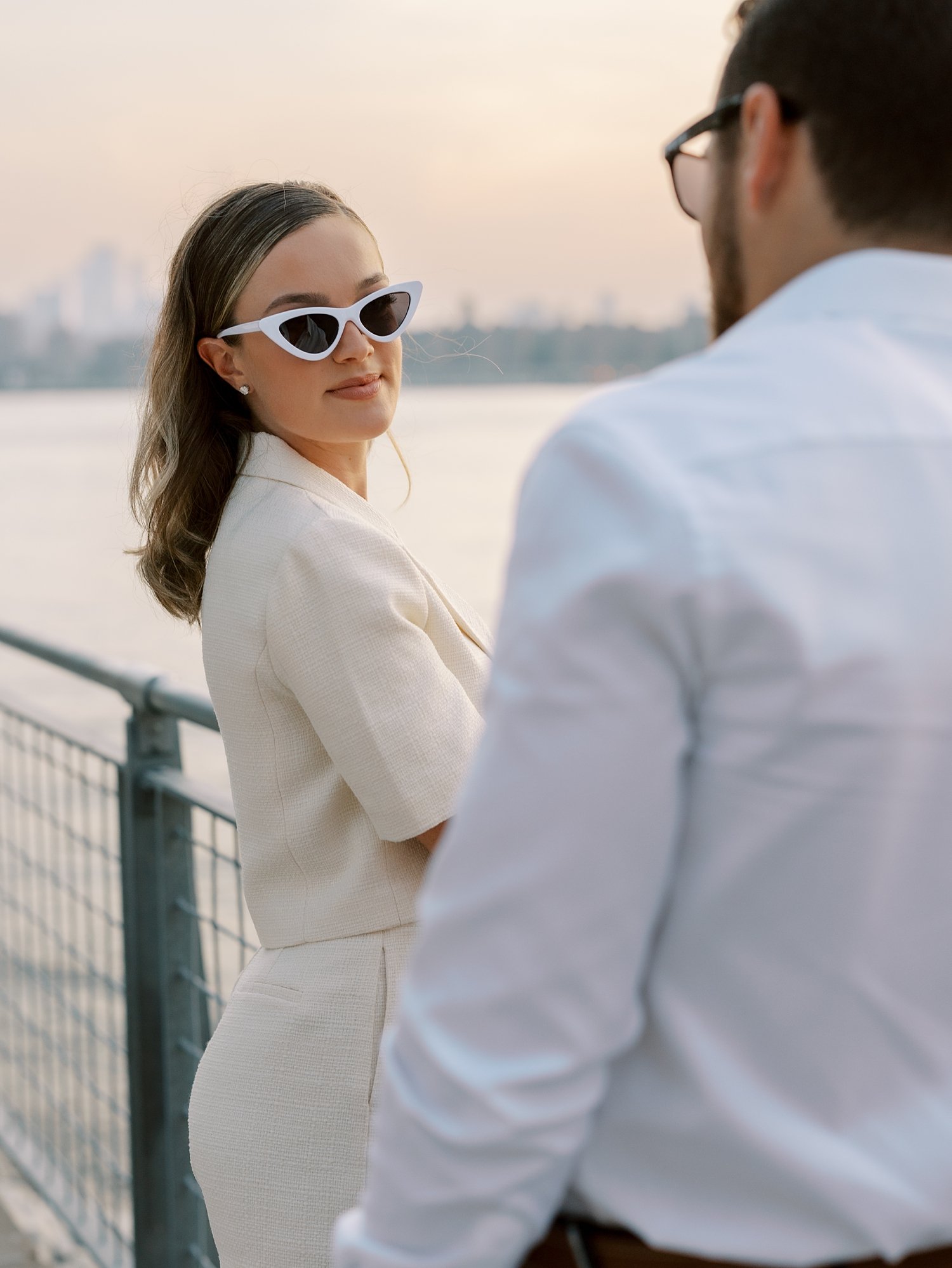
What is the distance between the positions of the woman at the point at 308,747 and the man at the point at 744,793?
0.76m

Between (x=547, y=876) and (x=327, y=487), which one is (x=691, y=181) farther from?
(x=327, y=487)

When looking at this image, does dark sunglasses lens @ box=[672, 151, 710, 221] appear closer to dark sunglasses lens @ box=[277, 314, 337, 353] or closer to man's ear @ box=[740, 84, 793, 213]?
man's ear @ box=[740, 84, 793, 213]

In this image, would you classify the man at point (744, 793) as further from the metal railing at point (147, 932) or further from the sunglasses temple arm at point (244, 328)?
the metal railing at point (147, 932)

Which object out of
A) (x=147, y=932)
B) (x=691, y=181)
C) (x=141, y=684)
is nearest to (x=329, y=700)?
(x=691, y=181)

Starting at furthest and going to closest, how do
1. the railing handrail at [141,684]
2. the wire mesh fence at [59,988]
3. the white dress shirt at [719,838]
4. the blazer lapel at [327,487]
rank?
1. the wire mesh fence at [59,988]
2. the railing handrail at [141,684]
3. the blazer lapel at [327,487]
4. the white dress shirt at [719,838]

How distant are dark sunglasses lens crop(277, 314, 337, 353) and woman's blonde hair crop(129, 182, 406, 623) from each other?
0.33ft

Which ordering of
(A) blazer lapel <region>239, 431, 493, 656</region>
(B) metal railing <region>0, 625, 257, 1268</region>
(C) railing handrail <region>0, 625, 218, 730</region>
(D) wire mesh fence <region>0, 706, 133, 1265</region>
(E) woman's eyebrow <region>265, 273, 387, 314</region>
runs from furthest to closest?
(D) wire mesh fence <region>0, 706, 133, 1265</region>
(B) metal railing <region>0, 625, 257, 1268</region>
(C) railing handrail <region>0, 625, 218, 730</region>
(E) woman's eyebrow <region>265, 273, 387, 314</region>
(A) blazer lapel <region>239, 431, 493, 656</region>

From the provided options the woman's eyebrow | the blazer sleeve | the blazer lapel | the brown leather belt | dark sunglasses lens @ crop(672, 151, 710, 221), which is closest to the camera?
the brown leather belt

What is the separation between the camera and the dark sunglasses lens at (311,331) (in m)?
1.90

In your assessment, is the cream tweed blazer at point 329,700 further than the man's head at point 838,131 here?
Yes

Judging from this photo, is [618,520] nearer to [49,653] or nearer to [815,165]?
[815,165]

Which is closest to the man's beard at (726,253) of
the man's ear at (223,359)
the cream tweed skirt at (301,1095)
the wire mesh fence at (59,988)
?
the cream tweed skirt at (301,1095)

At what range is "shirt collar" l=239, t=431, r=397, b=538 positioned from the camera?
1812mm

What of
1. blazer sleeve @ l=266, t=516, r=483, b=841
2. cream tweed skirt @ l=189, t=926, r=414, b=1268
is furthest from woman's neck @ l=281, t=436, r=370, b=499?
cream tweed skirt @ l=189, t=926, r=414, b=1268
